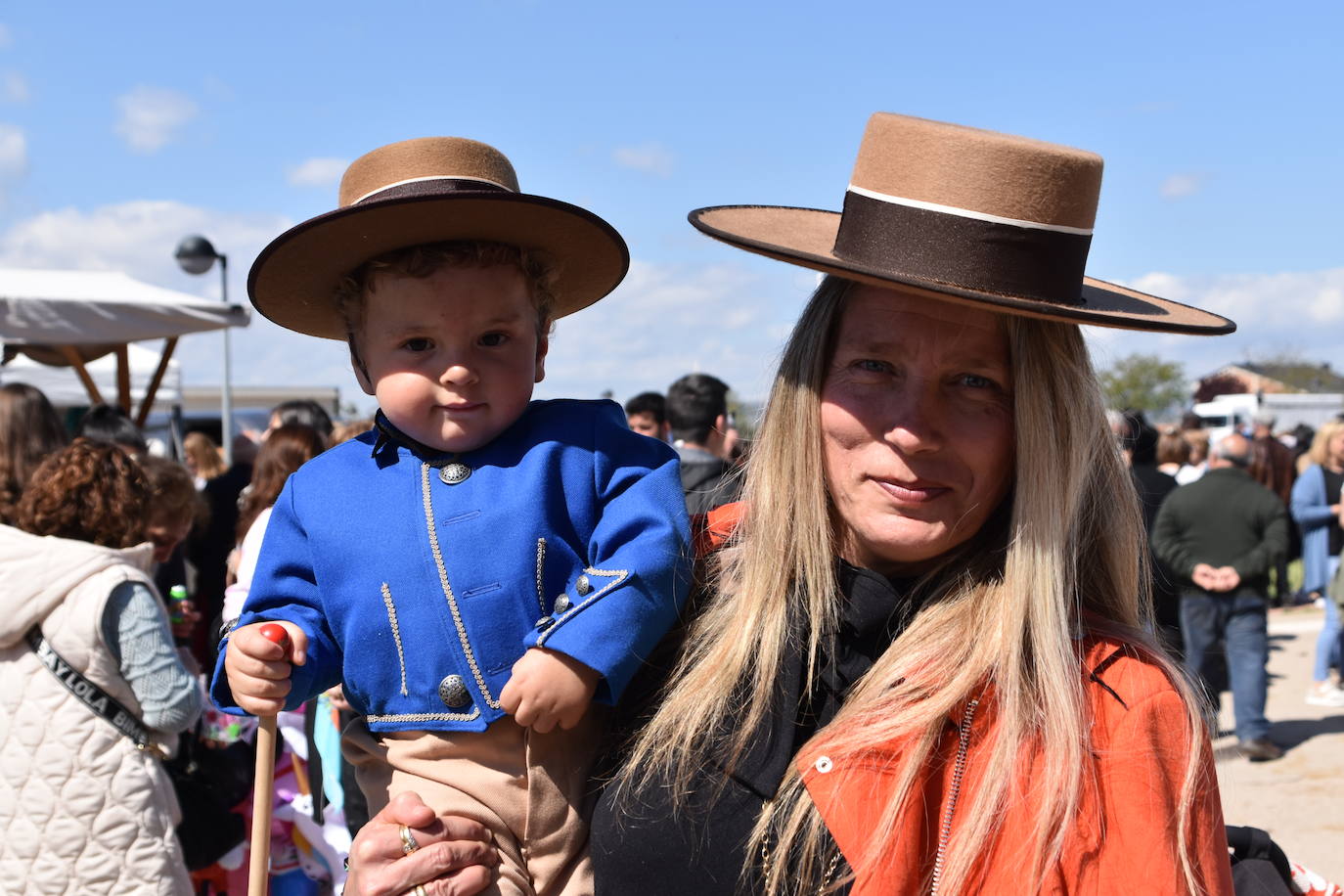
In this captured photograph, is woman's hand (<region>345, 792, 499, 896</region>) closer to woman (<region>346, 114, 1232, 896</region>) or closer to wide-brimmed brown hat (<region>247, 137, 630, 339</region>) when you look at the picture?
woman (<region>346, 114, 1232, 896</region>)

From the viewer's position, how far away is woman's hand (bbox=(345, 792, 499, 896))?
5.95ft

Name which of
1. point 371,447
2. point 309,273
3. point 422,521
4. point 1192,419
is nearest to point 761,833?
point 422,521

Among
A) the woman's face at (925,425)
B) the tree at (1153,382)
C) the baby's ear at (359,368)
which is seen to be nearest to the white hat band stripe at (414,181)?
the baby's ear at (359,368)

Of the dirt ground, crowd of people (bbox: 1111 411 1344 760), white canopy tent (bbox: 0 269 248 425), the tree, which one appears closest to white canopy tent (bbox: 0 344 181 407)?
white canopy tent (bbox: 0 269 248 425)

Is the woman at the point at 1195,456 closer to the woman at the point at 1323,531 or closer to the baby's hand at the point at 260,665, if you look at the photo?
the woman at the point at 1323,531

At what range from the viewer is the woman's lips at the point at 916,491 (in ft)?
5.91

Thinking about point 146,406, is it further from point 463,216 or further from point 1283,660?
point 1283,660

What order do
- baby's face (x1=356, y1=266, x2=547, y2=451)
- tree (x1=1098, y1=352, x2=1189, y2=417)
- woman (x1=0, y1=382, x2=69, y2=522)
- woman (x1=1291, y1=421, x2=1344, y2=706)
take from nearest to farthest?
baby's face (x1=356, y1=266, x2=547, y2=451)
woman (x1=0, y1=382, x2=69, y2=522)
woman (x1=1291, y1=421, x2=1344, y2=706)
tree (x1=1098, y1=352, x2=1189, y2=417)

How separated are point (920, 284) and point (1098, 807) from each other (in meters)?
0.79

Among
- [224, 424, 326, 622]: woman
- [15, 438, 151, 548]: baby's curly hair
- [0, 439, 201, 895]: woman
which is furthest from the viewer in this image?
[224, 424, 326, 622]: woman

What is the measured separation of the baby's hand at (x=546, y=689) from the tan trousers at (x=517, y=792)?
12cm

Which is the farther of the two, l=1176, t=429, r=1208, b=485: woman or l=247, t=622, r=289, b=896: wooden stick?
l=1176, t=429, r=1208, b=485: woman

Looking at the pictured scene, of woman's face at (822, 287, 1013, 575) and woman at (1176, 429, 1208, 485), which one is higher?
woman's face at (822, 287, 1013, 575)

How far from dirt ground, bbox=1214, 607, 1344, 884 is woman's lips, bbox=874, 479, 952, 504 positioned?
3.94 m
